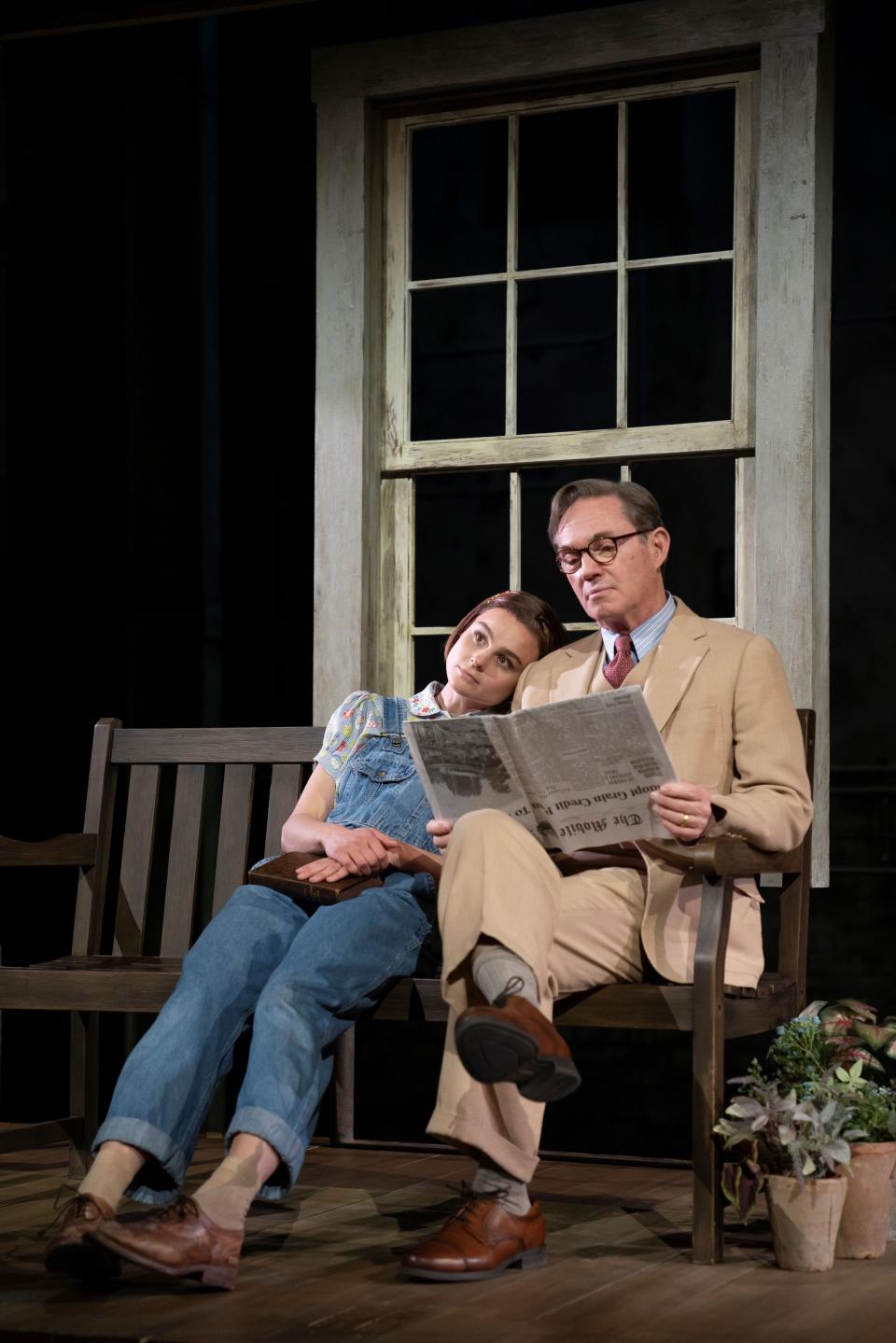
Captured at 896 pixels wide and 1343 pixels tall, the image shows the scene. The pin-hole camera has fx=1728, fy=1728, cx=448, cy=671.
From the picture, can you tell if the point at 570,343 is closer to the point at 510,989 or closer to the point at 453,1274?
the point at 510,989

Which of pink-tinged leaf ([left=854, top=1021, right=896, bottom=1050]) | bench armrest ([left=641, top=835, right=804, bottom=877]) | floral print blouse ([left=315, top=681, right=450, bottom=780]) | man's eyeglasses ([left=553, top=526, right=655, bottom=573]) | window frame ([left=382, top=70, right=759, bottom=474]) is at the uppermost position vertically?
window frame ([left=382, top=70, right=759, bottom=474])

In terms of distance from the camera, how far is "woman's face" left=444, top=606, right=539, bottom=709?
3393mm

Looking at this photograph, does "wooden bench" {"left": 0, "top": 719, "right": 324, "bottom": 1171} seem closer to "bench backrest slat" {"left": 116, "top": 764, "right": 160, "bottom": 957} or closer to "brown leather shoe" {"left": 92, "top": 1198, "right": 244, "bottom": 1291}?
"bench backrest slat" {"left": 116, "top": 764, "right": 160, "bottom": 957}

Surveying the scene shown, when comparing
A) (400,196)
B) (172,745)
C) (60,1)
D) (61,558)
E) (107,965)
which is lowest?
(107,965)

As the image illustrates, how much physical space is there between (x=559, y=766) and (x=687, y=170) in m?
10.8

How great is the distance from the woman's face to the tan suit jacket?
11 cm

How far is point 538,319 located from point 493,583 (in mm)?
2276

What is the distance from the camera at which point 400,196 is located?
4.38m

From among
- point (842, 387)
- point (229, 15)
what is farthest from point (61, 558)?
point (842, 387)

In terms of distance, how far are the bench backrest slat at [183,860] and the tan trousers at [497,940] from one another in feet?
3.69

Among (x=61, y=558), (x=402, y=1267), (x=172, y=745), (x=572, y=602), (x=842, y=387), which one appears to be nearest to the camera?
(x=402, y=1267)

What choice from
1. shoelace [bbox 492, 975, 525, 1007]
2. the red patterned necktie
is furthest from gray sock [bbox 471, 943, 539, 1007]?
the red patterned necktie

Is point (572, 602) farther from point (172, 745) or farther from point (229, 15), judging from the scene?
point (172, 745)

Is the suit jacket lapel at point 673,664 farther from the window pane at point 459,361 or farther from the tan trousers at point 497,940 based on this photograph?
the window pane at point 459,361
